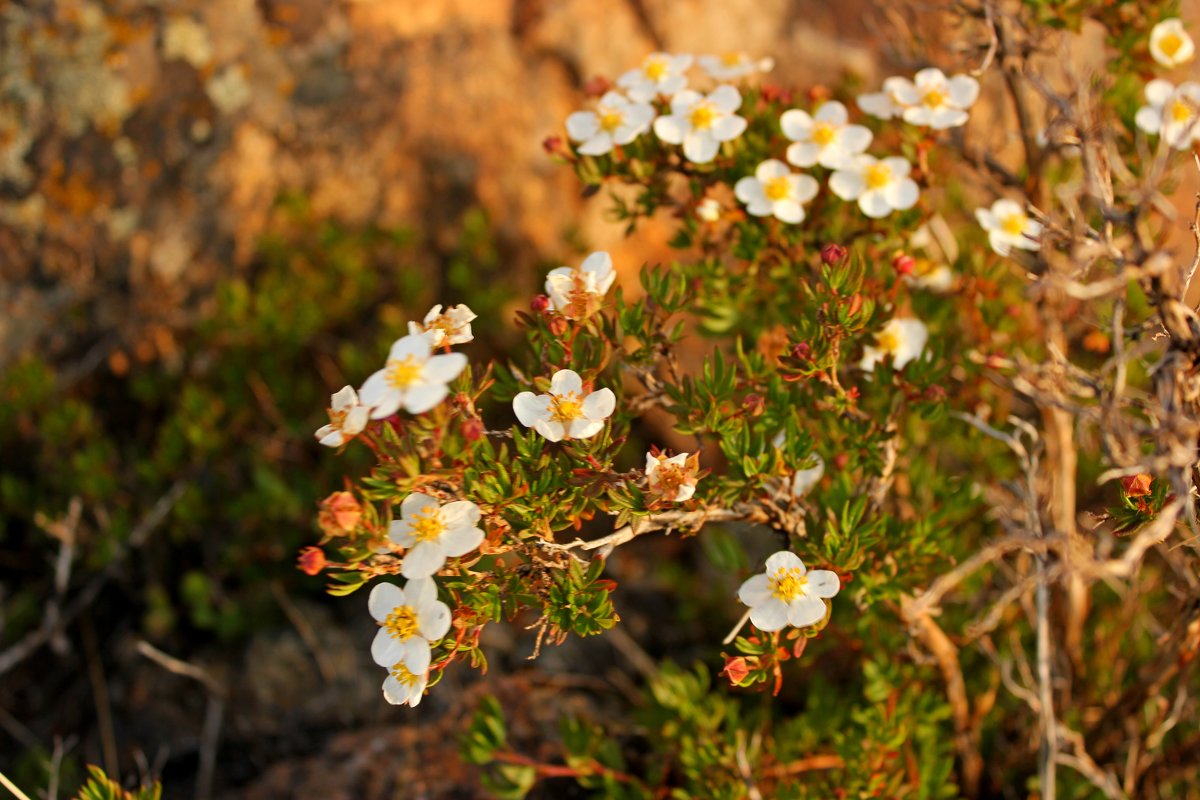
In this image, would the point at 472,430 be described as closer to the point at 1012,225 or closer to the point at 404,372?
the point at 404,372

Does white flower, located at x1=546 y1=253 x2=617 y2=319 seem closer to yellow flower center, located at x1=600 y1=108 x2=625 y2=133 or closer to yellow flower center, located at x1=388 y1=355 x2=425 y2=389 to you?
yellow flower center, located at x1=388 y1=355 x2=425 y2=389

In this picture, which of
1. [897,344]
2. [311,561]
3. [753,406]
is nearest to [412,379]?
[311,561]

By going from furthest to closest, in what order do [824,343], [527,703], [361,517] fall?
1. [527,703]
2. [824,343]
3. [361,517]

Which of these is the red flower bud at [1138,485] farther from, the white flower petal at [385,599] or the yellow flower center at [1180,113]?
the white flower petal at [385,599]

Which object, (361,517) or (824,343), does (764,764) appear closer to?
(824,343)

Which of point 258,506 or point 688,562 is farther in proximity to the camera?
point 688,562

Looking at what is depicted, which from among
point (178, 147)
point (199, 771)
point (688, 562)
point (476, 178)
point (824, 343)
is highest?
point (824, 343)

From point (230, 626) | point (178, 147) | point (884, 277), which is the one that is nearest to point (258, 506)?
point (230, 626)

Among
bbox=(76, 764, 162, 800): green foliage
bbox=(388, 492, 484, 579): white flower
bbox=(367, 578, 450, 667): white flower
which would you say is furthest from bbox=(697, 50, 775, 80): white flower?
bbox=(76, 764, 162, 800): green foliage
